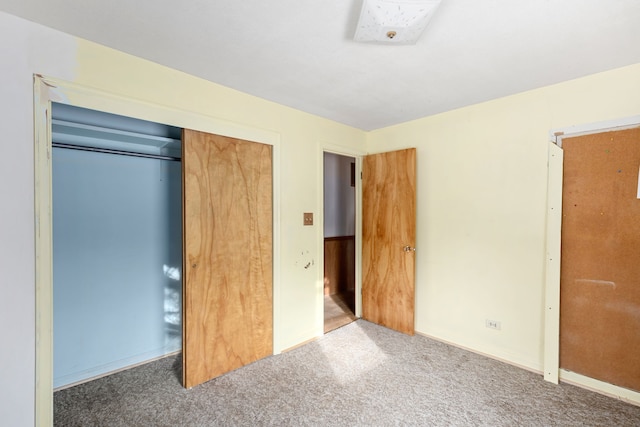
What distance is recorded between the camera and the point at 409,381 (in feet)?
7.28

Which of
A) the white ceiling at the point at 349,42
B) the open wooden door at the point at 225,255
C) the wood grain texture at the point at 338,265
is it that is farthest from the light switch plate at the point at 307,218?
the wood grain texture at the point at 338,265

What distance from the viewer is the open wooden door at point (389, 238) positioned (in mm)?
3033

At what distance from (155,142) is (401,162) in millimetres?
2423

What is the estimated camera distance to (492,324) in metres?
2.59

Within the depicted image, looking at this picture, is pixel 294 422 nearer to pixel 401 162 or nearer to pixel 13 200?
pixel 13 200

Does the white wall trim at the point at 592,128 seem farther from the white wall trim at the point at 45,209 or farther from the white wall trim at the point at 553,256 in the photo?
the white wall trim at the point at 45,209

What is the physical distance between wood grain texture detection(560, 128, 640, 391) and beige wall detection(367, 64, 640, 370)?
0.17 meters

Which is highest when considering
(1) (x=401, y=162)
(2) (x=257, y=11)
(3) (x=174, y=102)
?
(2) (x=257, y=11)

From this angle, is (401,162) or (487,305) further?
(401,162)

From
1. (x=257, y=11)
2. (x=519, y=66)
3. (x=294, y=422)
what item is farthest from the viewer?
(x=519, y=66)

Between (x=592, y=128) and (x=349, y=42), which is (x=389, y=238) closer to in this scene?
(x=592, y=128)

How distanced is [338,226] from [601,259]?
10.6 feet

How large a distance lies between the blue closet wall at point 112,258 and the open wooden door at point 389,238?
209 cm

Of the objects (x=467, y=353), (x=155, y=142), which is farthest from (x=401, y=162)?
(x=155, y=142)
